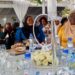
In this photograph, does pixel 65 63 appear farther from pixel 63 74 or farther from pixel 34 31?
pixel 34 31

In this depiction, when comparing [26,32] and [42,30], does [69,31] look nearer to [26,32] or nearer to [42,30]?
[42,30]

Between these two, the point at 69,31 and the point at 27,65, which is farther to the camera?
the point at 69,31

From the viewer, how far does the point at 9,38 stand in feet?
15.5

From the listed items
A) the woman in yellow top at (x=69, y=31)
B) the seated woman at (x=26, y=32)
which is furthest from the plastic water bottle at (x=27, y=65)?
the seated woman at (x=26, y=32)

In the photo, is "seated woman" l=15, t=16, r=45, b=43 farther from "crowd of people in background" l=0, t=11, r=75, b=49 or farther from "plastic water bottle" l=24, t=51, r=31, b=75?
"plastic water bottle" l=24, t=51, r=31, b=75

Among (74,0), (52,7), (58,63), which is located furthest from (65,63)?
(74,0)

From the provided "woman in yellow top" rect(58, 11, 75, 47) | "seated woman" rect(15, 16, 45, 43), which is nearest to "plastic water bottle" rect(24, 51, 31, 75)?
"woman in yellow top" rect(58, 11, 75, 47)

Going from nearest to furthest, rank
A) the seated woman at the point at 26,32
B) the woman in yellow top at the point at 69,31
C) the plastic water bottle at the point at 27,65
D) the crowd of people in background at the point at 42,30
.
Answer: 1. the plastic water bottle at the point at 27,65
2. the woman in yellow top at the point at 69,31
3. the crowd of people in background at the point at 42,30
4. the seated woman at the point at 26,32

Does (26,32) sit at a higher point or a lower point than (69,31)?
lower

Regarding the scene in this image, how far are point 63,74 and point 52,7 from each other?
0.77 meters

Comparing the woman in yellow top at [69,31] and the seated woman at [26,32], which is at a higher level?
the woman in yellow top at [69,31]

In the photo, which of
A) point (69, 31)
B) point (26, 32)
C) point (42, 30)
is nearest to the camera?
point (69, 31)

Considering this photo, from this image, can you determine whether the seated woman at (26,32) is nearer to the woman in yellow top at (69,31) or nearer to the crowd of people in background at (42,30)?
the crowd of people in background at (42,30)

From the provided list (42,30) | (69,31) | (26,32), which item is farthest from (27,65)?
(26,32)
